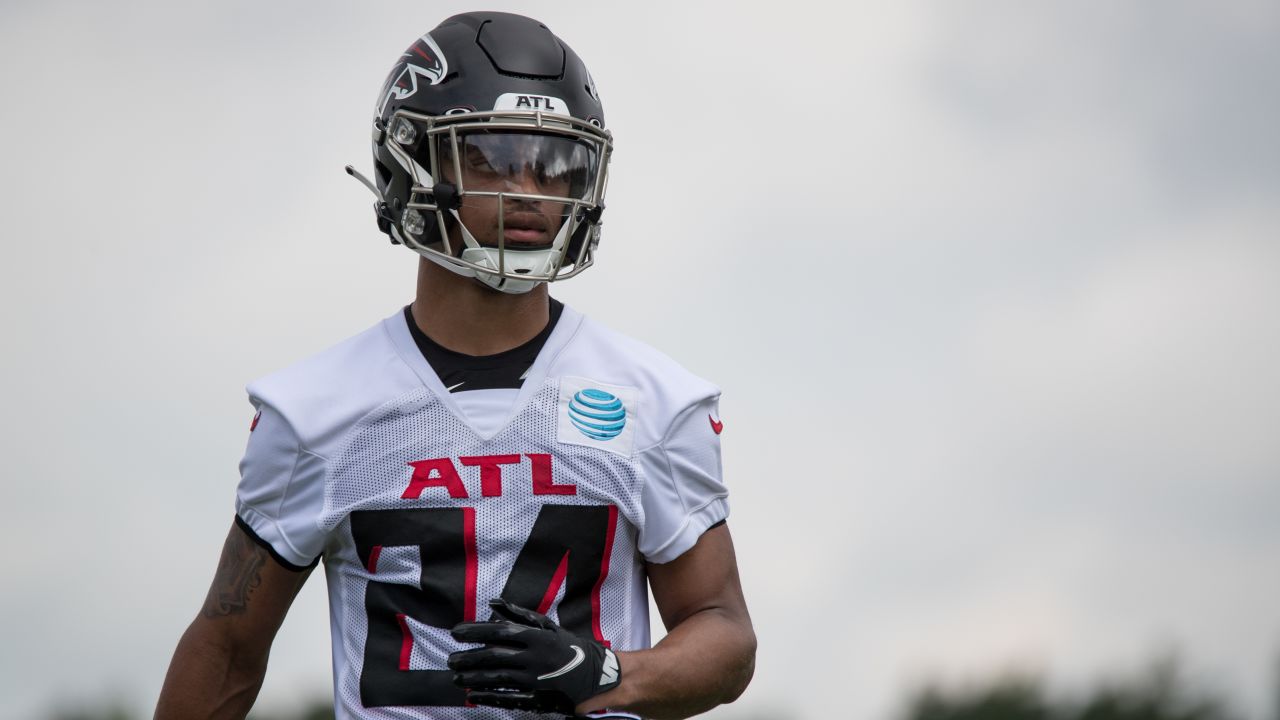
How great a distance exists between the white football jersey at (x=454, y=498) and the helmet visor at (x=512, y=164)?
1.50 ft

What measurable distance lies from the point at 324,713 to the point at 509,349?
910 cm

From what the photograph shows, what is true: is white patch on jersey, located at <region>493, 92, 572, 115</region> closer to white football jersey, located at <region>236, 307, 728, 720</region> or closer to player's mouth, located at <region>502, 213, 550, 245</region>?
player's mouth, located at <region>502, 213, 550, 245</region>

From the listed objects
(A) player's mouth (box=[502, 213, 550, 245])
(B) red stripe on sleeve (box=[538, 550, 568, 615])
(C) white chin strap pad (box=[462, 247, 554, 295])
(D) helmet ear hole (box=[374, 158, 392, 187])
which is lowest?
(B) red stripe on sleeve (box=[538, 550, 568, 615])

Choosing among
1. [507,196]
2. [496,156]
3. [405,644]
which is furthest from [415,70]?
[405,644]

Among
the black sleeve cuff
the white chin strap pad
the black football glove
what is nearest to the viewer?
the black football glove

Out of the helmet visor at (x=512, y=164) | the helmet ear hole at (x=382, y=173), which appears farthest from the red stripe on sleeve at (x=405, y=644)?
the helmet ear hole at (x=382, y=173)

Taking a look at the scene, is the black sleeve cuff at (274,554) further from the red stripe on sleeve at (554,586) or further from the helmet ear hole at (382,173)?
the helmet ear hole at (382,173)

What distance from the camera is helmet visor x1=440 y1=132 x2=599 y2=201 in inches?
169

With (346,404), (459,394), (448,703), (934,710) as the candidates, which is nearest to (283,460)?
(346,404)

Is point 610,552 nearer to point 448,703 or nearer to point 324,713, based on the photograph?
point 448,703

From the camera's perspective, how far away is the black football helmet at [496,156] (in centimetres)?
425

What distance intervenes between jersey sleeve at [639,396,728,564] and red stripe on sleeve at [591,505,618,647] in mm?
98

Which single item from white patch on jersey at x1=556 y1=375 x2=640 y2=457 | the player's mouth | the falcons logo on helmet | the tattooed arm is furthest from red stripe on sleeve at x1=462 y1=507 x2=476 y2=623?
the falcons logo on helmet

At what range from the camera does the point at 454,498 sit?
4.15 meters
